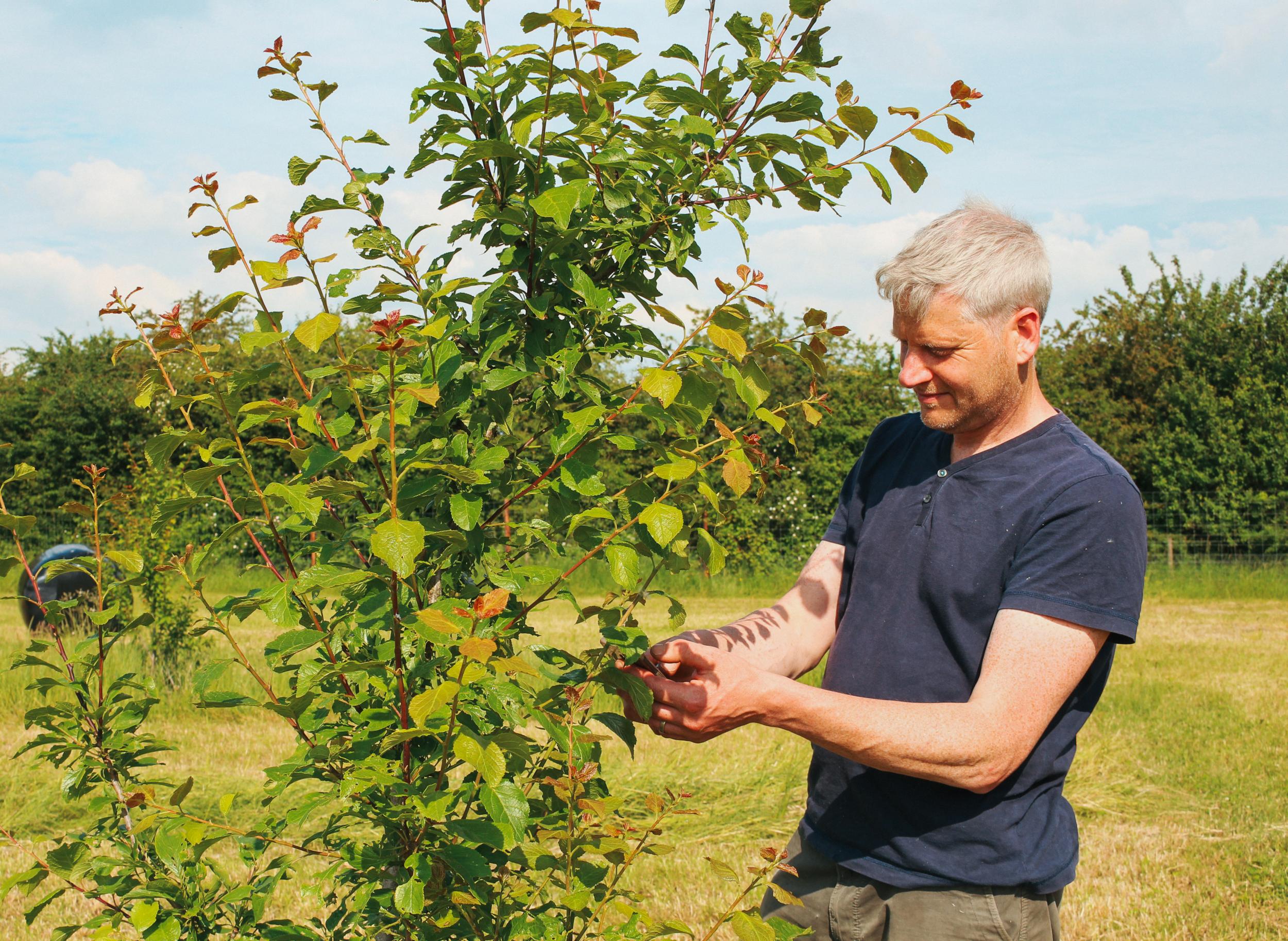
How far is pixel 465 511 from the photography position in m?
1.43

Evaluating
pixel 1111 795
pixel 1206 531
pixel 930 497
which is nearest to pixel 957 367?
pixel 930 497

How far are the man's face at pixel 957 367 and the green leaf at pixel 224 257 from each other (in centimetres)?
128

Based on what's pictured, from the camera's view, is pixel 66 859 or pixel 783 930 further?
pixel 66 859

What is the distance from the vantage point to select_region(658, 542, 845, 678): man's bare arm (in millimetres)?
2334

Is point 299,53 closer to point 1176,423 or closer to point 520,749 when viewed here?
point 520,749

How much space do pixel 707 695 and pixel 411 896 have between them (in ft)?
2.17

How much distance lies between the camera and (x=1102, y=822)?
5387 millimetres

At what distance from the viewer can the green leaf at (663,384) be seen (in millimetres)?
1341

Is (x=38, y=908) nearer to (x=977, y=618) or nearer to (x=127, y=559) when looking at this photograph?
(x=127, y=559)

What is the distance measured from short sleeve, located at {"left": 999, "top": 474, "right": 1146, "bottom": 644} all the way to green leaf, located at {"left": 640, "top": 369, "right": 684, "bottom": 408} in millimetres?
946

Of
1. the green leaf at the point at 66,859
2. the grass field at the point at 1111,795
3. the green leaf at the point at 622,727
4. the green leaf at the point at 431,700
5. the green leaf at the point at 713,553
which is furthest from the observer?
the grass field at the point at 1111,795

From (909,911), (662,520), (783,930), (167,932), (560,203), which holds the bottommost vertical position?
(909,911)

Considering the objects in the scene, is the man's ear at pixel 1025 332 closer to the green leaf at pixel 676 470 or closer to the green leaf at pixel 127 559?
the green leaf at pixel 676 470

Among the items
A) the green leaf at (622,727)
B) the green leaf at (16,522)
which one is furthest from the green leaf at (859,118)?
the green leaf at (16,522)
